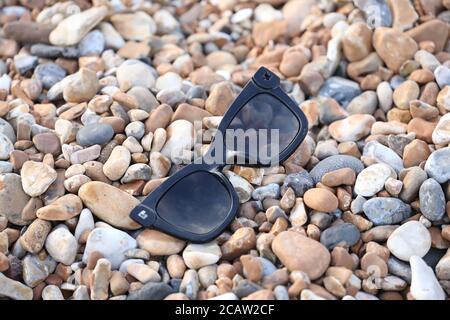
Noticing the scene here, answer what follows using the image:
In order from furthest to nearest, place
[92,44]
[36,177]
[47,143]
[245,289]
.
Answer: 1. [92,44]
2. [47,143]
3. [36,177]
4. [245,289]

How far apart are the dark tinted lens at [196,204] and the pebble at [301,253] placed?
6.3 inches

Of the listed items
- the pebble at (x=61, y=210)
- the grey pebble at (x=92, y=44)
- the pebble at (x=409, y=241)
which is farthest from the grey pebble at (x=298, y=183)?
the grey pebble at (x=92, y=44)

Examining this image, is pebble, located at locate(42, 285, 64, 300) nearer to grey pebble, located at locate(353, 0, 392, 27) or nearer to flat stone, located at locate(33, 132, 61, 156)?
flat stone, located at locate(33, 132, 61, 156)

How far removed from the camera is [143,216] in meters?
1.42

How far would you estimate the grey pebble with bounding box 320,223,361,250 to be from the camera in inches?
53.9

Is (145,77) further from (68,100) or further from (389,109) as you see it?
(389,109)

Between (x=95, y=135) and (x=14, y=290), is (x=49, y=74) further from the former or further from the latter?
(x=14, y=290)

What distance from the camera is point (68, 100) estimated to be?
177cm

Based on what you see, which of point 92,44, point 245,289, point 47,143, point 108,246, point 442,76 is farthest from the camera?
point 92,44

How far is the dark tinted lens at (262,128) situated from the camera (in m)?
1.58

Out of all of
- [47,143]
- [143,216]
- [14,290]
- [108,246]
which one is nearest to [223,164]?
[143,216]

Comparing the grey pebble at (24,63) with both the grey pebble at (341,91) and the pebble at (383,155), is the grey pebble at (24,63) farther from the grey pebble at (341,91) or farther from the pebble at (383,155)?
the pebble at (383,155)

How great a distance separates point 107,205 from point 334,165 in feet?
1.77
